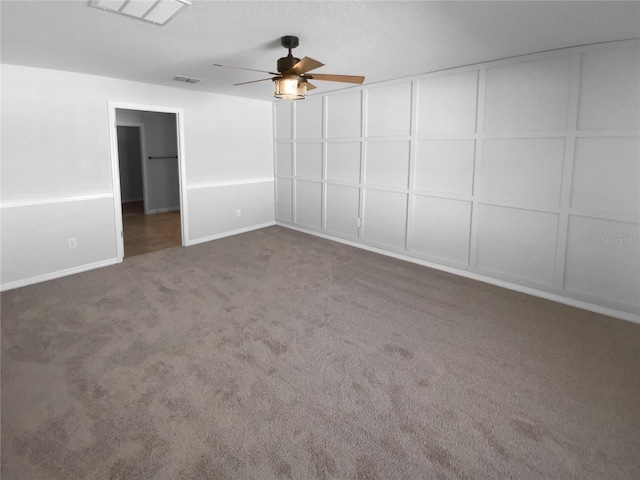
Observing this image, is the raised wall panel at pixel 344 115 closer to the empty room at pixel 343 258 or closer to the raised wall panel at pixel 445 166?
the empty room at pixel 343 258

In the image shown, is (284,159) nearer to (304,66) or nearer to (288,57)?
(288,57)

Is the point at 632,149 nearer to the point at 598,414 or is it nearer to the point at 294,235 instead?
the point at 598,414

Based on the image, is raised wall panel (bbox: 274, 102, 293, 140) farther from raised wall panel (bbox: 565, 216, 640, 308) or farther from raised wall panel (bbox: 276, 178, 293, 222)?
raised wall panel (bbox: 565, 216, 640, 308)

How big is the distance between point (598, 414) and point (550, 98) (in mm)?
2593

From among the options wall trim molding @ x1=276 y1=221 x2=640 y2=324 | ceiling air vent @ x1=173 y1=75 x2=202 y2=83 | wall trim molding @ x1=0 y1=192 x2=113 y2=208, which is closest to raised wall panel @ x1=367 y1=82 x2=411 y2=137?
wall trim molding @ x1=276 y1=221 x2=640 y2=324

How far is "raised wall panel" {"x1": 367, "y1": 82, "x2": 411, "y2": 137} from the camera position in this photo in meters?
4.33

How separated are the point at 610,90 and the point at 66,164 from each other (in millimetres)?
5227

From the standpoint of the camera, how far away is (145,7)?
226 centimetres

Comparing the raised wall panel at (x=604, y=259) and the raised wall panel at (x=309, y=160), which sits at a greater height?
the raised wall panel at (x=309, y=160)

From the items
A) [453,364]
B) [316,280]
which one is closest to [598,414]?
[453,364]

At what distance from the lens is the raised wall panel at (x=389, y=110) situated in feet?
14.2

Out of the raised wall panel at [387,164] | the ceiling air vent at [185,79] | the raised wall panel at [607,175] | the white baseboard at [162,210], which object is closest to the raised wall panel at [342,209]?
the raised wall panel at [387,164]

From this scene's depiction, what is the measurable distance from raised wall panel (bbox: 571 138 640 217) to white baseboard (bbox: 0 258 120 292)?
5.01 metres

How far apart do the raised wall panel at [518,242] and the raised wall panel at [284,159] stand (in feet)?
10.7
